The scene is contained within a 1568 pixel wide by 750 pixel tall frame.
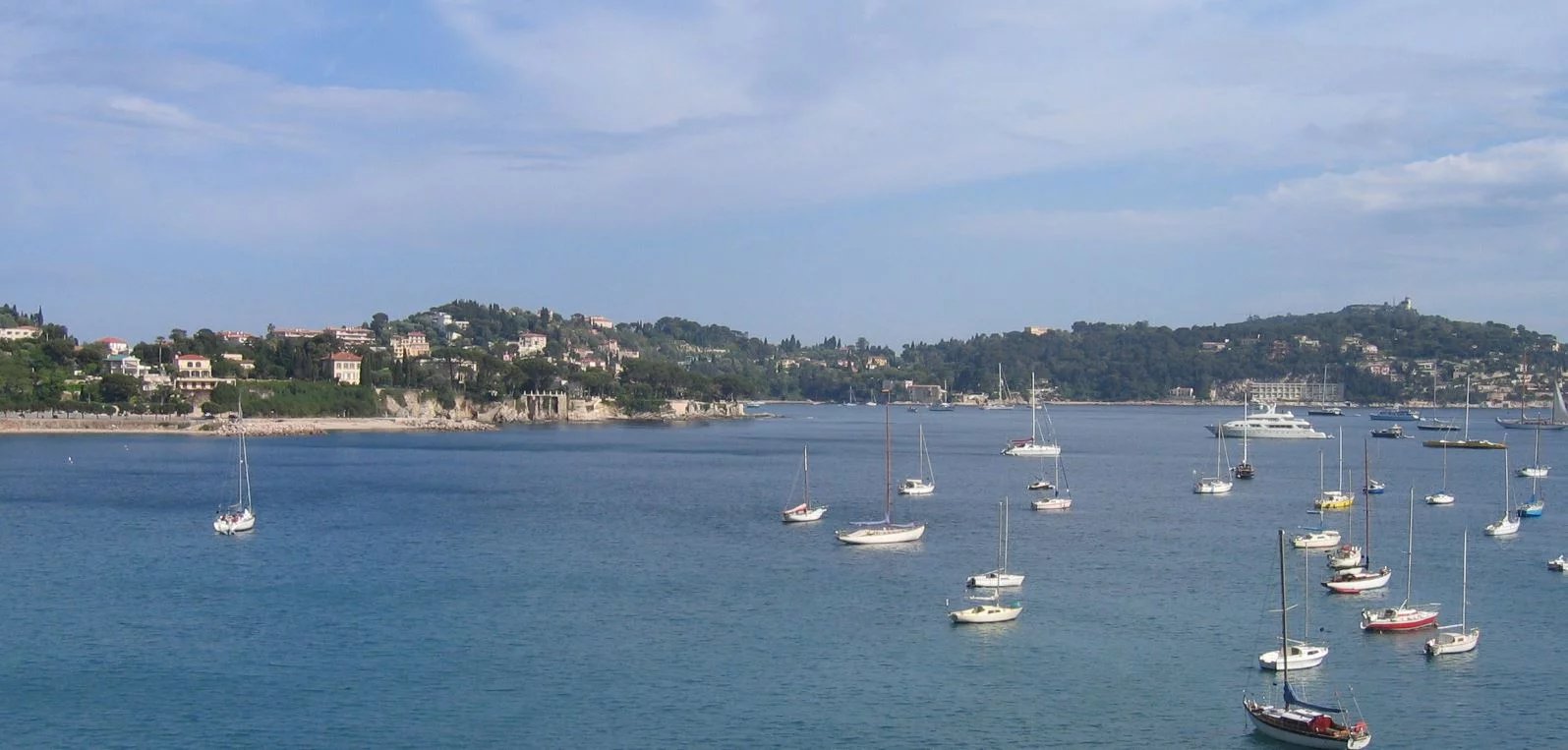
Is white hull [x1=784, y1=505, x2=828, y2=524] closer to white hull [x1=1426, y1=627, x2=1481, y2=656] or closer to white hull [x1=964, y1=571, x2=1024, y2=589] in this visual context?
white hull [x1=964, y1=571, x2=1024, y2=589]

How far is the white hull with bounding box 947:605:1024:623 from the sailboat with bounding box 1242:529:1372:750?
8.01 meters

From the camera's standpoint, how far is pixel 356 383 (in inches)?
5098

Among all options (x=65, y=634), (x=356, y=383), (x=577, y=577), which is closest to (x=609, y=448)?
(x=356, y=383)

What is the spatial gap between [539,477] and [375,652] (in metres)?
39.8

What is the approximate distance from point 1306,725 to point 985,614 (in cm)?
916

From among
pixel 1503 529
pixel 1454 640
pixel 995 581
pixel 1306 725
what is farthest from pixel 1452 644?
pixel 1503 529

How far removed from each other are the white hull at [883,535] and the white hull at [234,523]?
18.7 meters

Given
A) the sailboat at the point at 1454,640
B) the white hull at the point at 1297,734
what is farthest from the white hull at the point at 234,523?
the sailboat at the point at 1454,640

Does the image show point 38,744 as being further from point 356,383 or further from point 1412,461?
point 356,383

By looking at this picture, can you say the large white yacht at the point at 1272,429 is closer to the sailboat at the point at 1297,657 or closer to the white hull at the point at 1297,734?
the sailboat at the point at 1297,657

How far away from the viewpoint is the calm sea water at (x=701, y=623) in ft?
74.6

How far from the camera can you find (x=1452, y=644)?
26938mm

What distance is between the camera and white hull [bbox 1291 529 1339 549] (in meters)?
40.8

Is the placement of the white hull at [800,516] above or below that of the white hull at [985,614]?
above
